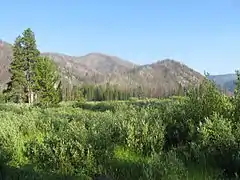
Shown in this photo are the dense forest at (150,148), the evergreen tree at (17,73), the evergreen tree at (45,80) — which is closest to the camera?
the dense forest at (150,148)

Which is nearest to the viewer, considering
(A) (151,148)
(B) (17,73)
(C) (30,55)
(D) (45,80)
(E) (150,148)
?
(A) (151,148)

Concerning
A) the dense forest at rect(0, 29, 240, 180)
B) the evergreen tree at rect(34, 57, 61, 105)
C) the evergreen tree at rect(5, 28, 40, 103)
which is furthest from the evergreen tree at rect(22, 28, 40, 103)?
the dense forest at rect(0, 29, 240, 180)

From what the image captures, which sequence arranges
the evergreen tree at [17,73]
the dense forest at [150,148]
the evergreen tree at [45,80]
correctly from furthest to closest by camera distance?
the evergreen tree at [17,73]
the evergreen tree at [45,80]
the dense forest at [150,148]

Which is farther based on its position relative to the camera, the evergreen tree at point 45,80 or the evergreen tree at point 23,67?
the evergreen tree at point 23,67

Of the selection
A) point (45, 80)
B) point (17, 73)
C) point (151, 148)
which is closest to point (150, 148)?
point (151, 148)

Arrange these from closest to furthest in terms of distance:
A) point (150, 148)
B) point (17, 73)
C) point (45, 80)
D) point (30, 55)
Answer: point (150, 148) < point (45, 80) < point (17, 73) < point (30, 55)

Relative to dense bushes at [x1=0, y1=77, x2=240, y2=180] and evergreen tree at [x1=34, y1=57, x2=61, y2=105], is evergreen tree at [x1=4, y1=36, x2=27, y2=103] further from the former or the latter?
dense bushes at [x1=0, y1=77, x2=240, y2=180]

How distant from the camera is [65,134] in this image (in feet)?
22.9

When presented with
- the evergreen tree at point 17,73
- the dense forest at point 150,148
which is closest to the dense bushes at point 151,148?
the dense forest at point 150,148

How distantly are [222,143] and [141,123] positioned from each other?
211cm

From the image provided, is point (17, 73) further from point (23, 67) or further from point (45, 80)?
point (45, 80)

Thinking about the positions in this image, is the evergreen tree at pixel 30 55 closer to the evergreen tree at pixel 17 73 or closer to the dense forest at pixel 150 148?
the evergreen tree at pixel 17 73

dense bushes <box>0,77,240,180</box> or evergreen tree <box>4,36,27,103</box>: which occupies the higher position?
evergreen tree <box>4,36,27,103</box>

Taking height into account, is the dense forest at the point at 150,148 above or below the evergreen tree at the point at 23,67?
below
